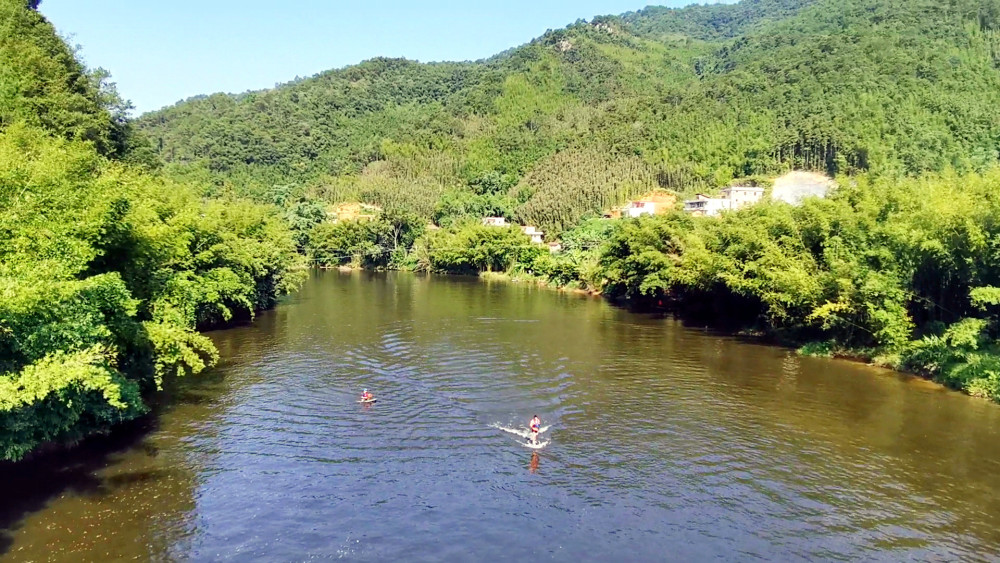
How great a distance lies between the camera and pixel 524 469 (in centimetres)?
2616

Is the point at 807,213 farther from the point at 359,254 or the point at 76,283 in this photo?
the point at 359,254

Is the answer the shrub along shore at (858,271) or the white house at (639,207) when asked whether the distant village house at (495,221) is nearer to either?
A: the white house at (639,207)

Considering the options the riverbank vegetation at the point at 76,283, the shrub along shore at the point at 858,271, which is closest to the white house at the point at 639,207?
the shrub along shore at the point at 858,271

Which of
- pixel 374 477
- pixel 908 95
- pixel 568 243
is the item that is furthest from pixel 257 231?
pixel 908 95

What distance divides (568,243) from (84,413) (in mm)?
97967

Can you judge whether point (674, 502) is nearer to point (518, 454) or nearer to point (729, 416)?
point (518, 454)

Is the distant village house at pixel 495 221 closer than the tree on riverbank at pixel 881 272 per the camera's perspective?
No

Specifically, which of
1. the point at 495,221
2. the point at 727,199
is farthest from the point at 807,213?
the point at 495,221

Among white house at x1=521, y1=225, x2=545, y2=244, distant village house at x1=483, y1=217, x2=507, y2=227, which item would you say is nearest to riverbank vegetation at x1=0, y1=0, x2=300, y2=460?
white house at x1=521, y1=225, x2=545, y2=244

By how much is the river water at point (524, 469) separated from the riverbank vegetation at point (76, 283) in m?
3.01

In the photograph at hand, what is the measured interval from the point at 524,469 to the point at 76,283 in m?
17.2

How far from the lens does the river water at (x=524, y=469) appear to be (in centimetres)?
2034

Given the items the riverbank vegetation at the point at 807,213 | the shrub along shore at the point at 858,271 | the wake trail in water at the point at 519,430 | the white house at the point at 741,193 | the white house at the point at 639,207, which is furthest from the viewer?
the white house at the point at 639,207

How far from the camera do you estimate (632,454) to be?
27875 mm
